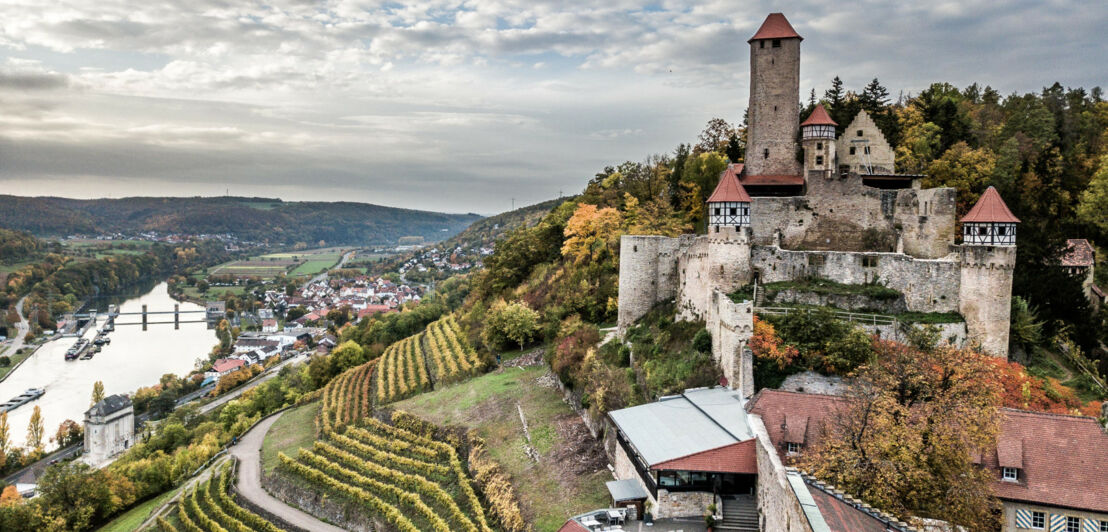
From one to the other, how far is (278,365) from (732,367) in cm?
7124

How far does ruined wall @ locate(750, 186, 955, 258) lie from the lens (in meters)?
25.2

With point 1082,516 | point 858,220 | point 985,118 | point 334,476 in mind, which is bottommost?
point 334,476

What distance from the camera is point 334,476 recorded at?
1105 inches

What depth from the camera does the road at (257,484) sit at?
2661cm

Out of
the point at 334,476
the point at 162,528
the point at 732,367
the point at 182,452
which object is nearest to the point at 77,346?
the point at 182,452

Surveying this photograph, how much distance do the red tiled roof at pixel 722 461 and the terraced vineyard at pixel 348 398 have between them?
2175cm

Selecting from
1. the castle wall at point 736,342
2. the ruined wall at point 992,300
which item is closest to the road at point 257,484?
the castle wall at point 736,342

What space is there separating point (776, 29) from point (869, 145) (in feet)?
21.1

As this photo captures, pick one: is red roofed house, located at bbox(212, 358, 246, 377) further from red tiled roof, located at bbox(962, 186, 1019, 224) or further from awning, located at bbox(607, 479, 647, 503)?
red tiled roof, located at bbox(962, 186, 1019, 224)

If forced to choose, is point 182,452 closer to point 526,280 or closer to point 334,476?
point 334,476

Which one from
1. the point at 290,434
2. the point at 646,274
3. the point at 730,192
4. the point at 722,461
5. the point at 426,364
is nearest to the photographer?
the point at 722,461

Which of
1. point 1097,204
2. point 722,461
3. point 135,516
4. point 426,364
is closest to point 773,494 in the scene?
point 722,461

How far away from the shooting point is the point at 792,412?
1764 centimetres

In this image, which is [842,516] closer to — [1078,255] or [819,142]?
[819,142]
